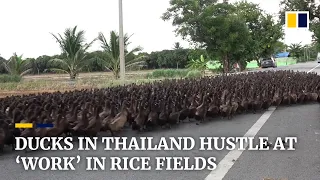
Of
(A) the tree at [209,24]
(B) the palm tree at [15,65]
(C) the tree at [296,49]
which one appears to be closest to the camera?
(B) the palm tree at [15,65]

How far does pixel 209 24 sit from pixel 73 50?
9217 mm

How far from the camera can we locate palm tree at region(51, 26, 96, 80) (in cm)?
2012

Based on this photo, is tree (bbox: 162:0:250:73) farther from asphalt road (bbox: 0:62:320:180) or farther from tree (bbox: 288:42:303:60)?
tree (bbox: 288:42:303:60)

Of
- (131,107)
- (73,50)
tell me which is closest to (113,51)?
(73,50)

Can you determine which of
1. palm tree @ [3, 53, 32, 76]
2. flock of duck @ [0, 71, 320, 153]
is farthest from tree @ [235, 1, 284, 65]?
flock of duck @ [0, 71, 320, 153]

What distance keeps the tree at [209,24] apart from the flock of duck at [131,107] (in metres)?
13.5

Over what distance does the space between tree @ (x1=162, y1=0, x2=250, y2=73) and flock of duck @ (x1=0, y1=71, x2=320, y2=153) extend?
13492 mm

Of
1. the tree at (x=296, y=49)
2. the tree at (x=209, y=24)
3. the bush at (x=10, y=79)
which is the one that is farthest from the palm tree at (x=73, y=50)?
the tree at (x=296, y=49)

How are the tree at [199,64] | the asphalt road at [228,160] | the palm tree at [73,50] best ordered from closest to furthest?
the asphalt road at [228,160] < the palm tree at [73,50] < the tree at [199,64]

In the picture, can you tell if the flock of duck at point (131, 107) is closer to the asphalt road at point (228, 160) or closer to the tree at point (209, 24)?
the asphalt road at point (228, 160)

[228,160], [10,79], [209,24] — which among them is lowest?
[228,160]

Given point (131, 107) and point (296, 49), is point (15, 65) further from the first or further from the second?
point (296, 49)

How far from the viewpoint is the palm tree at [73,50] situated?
2012cm

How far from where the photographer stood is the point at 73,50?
20.2 meters
